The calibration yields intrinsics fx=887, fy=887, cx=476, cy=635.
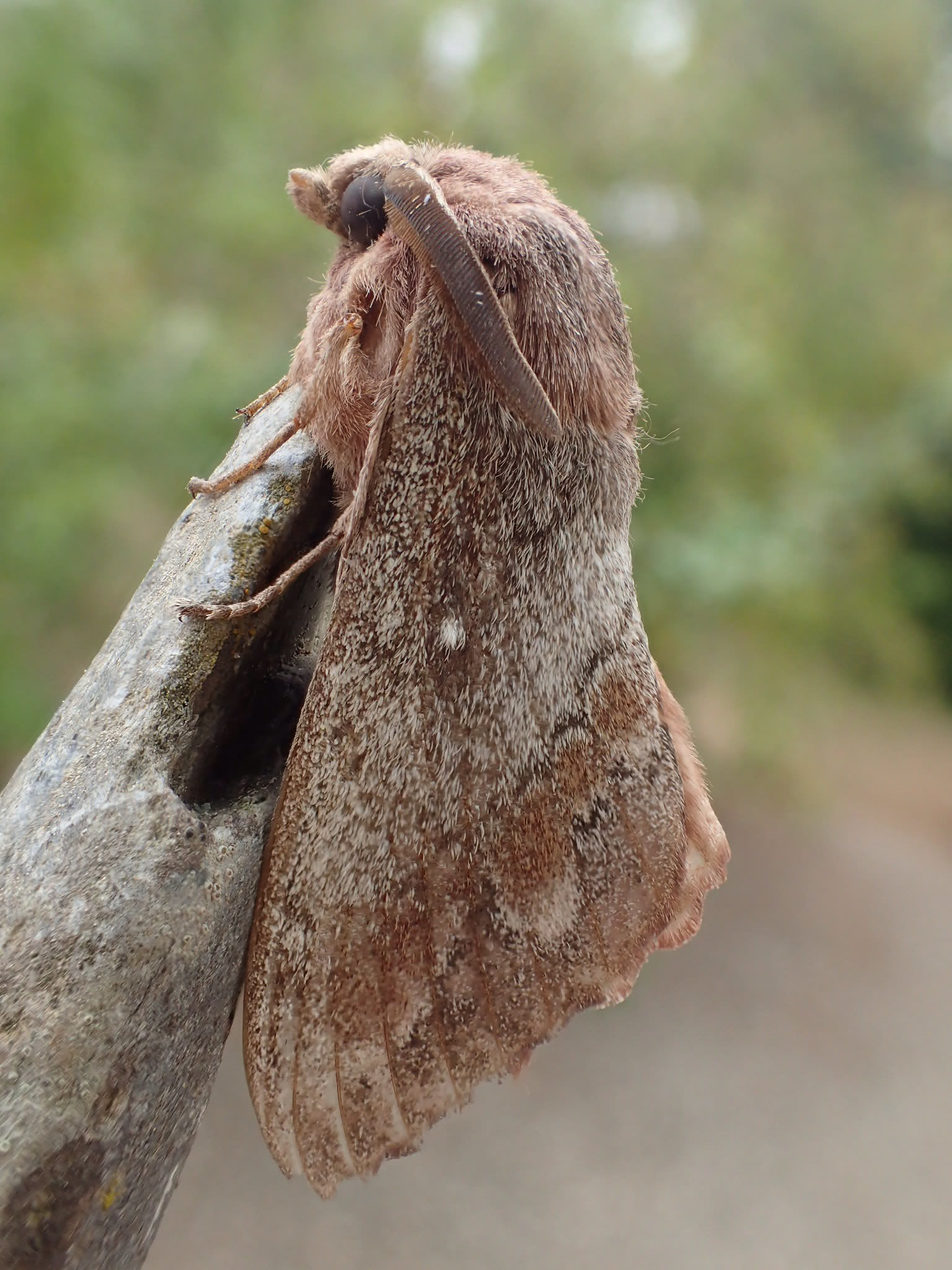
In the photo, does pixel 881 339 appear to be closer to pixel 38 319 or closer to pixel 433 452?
pixel 38 319

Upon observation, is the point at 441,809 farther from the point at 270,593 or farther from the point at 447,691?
the point at 270,593

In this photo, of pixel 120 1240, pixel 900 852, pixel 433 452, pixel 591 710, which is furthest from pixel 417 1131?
pixel 900 852

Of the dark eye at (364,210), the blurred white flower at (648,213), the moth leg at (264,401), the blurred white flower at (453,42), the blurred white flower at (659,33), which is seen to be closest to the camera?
the dark eye at (364,210)

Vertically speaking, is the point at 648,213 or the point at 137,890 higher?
the point at 648,213

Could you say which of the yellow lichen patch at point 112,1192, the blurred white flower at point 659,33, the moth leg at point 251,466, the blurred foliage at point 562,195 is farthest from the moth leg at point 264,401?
the blurred white flower at point 659,33

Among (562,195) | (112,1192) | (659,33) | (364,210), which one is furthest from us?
(659,33)

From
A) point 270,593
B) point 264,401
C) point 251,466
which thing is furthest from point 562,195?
point 270,593

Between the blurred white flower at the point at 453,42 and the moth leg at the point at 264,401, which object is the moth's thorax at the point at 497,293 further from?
the blurred white flower at the point at 453,42
